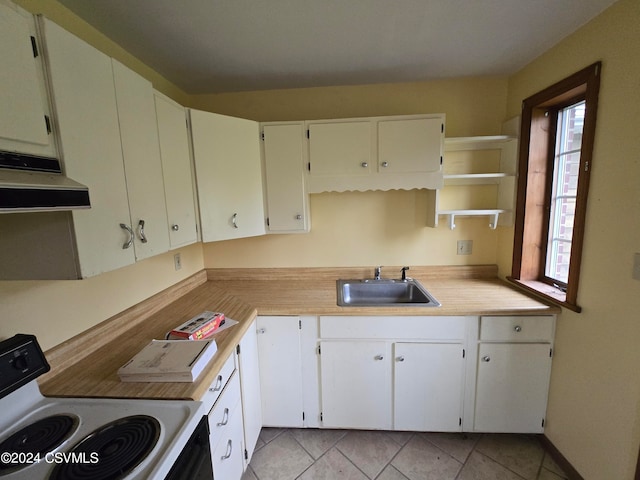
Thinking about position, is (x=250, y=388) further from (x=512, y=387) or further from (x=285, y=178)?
(x=512, y=387)

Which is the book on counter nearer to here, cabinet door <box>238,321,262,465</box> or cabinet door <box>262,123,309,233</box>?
cabinet door <box>238,321,262,465</box>

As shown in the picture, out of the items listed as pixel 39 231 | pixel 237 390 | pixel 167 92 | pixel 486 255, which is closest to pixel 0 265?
pixel 39 231

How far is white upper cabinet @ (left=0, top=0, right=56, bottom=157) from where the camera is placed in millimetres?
674

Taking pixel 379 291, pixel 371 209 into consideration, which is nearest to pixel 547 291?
pixel 379 291

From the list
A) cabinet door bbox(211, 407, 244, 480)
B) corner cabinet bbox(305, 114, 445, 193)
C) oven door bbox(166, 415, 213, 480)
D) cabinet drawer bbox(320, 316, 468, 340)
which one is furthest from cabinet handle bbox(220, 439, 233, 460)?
corner cabinet bbox(305, 114, 445, 193)

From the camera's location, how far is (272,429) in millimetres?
1806

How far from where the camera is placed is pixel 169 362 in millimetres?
996

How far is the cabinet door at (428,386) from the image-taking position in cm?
158

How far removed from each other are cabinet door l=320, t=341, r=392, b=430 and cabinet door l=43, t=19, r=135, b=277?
47.2 inches

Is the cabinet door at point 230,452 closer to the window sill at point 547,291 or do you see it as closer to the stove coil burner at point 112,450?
the stove coil burner at point 112,450

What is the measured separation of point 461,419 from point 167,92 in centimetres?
284

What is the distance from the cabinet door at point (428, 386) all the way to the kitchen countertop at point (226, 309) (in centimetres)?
25

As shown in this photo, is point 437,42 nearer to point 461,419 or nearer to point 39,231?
point 39,231

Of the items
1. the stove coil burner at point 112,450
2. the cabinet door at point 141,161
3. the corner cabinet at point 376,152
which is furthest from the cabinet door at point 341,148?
the stove coil burner at point 112,450
